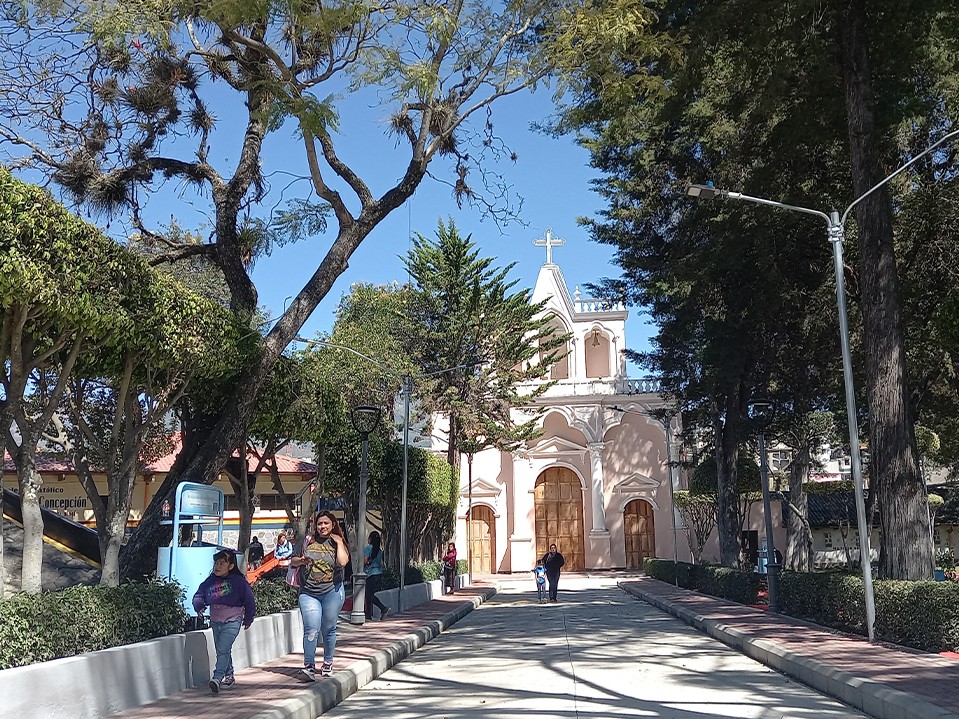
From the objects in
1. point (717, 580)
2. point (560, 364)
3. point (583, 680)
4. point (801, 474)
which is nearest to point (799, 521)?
point (801, 474)

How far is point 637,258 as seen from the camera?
23.7m

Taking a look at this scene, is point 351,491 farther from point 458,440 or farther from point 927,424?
point 927,424

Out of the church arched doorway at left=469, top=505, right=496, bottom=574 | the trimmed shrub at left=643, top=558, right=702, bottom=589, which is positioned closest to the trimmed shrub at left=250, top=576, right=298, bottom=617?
the trimmed shrub at left=643, top=558, right=702, bottom=589

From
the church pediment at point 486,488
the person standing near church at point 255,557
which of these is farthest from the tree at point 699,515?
the person standing near church at point 255,557

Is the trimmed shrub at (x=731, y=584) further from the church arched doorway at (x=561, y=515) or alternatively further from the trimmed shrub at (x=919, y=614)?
the church arched doorway at (x=561, y=515)

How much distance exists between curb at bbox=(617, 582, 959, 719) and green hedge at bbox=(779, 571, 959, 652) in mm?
1576

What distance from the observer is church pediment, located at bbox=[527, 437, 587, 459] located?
164ft

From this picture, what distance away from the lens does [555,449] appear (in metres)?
50.1

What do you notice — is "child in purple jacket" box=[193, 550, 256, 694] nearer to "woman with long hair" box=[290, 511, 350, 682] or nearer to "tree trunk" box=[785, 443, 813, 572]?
"woman with long hair" box=[290, 511, 350, 682]

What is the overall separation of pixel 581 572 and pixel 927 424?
78.0ft

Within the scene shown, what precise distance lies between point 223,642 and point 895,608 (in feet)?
28.7

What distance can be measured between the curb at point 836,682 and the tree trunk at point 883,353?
8.74ft

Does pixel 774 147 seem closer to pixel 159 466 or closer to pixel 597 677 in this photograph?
pixel 597 677

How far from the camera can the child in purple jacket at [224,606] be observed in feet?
29.3
